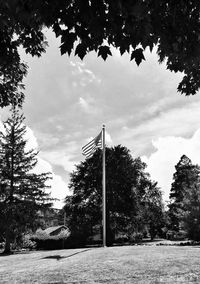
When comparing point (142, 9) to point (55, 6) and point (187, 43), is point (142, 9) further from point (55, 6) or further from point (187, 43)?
point (187, 43)

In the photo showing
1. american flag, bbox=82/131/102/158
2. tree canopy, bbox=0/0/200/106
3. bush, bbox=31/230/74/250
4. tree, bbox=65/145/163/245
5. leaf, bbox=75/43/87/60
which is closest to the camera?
tree canopy, bbox=0/0/200/106

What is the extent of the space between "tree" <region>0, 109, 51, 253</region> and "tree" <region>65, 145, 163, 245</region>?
810 cm

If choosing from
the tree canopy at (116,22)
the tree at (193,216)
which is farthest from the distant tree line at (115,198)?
the tree canopy at (116,22)

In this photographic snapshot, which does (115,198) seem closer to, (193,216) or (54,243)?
(54,243)

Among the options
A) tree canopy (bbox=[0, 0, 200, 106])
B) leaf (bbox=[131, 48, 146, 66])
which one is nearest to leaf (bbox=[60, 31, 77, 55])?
tree canopy (bbox=[0, 0, 200, 106])

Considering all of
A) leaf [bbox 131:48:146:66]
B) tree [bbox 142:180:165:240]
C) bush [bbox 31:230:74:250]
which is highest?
tree [bbox 142:180:165:240]

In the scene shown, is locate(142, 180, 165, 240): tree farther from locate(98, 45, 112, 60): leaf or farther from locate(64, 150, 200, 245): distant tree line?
locate(98, 45, 112, 60): leaf

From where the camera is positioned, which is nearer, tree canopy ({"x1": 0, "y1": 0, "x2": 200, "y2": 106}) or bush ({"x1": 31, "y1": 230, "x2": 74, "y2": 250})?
tree canopy ({"x1": 0, "y1": 0, "x2": 200, "y2": 106})

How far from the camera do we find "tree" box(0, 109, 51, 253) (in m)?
35.0

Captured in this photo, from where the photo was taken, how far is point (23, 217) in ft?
115

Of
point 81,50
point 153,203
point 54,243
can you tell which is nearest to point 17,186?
point 54,243

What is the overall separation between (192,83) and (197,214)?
87.0 feet

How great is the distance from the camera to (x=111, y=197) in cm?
4403

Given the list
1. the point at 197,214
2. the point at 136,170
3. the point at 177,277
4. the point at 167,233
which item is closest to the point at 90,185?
the point at 136,170
